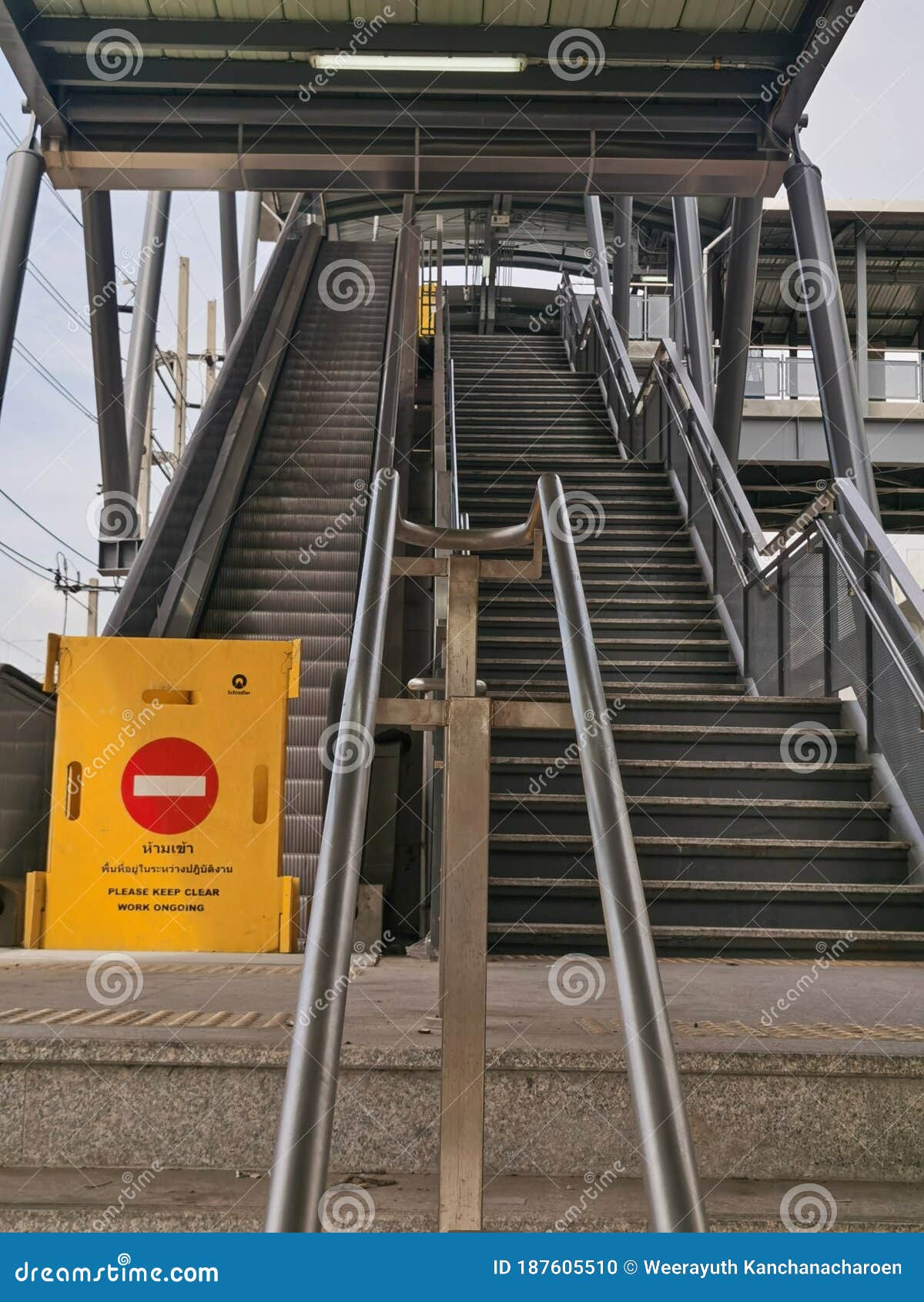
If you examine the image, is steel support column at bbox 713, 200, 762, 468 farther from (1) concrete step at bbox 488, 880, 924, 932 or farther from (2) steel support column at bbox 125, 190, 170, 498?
(2) steel support column at bbox 125, 190, 170, 498

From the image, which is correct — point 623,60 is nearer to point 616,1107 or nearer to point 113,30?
point 113,30

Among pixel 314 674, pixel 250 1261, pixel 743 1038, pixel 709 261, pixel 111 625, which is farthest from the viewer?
pixel 709 261

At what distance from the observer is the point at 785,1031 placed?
249 cm

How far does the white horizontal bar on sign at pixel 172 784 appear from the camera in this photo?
4461 mm

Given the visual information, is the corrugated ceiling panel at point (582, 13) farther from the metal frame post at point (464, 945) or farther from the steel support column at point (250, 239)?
the steel support column at point (250, 239)

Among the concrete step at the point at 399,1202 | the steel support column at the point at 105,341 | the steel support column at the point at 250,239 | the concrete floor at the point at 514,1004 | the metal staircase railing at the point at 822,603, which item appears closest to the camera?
the concrete step at the point at 399,1202

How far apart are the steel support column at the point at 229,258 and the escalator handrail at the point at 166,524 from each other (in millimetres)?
3833

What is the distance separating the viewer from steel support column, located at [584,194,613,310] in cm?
1509

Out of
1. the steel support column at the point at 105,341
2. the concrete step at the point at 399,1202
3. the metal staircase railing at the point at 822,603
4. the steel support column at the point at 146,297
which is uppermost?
the steel support column at the point at 146,297

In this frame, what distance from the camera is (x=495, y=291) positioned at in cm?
2603

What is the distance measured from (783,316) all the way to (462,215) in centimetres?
802

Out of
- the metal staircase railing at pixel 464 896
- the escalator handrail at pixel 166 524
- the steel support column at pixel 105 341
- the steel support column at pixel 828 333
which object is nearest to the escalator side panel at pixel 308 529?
the escalator handrail at pixel 166 524

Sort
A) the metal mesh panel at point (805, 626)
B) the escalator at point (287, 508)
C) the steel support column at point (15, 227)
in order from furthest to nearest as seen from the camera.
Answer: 1. the escalator at point (287, 508)
2. the metal mesh panel at point (805, 626)
3. the steel support column at point (15, 227)

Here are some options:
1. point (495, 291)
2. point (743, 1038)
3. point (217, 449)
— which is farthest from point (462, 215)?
point (743, 1038)
